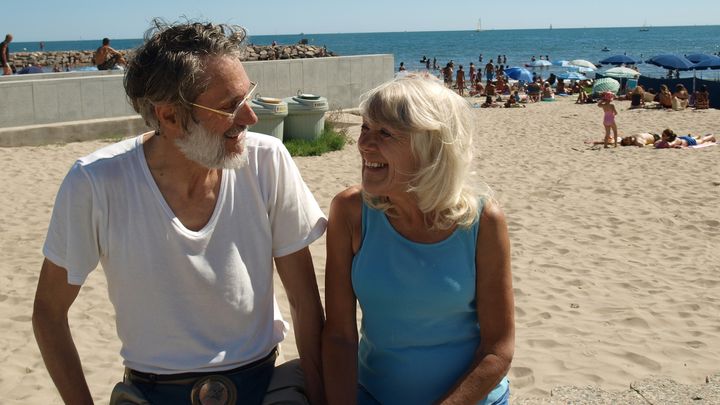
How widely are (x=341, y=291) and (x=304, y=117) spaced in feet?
30.4

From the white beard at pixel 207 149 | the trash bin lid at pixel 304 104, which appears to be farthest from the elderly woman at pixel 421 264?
the trash bin lid at pixel 304 104

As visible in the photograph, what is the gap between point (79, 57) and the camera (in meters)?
58.7

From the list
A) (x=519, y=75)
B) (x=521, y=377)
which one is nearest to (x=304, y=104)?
(x=521, y=377)

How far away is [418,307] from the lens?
89.6 inches

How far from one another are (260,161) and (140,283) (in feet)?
1.67

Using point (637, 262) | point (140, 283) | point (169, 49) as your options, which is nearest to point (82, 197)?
point (140, 283)

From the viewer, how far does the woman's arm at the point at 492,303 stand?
7.47 ft

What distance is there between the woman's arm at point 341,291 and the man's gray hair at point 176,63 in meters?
0.55

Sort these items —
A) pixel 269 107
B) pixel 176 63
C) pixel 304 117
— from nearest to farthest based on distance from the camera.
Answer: pixel 176 63 → pixel 269 107 → pixel 304 117

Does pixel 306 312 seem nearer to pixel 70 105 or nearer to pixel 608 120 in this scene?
pixel 70 105

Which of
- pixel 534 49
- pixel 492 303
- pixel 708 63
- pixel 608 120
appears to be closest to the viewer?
pixel 492 303

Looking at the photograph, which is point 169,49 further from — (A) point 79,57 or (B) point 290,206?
(A) point 79,57

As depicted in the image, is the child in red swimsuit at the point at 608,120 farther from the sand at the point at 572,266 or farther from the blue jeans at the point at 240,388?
the blue jeans at the point at 240,388

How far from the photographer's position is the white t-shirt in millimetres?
2205
